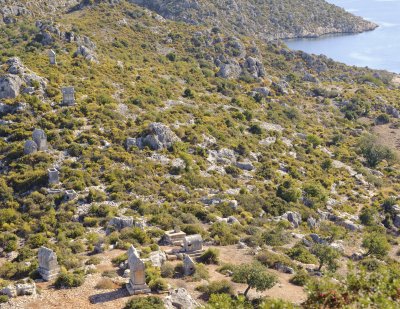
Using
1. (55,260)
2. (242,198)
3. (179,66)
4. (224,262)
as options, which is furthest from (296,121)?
(55,260)

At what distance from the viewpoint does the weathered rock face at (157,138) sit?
4525 cm

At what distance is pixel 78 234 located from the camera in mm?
30000

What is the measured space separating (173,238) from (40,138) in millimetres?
17302

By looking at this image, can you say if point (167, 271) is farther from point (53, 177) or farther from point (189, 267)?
point (53, 177)

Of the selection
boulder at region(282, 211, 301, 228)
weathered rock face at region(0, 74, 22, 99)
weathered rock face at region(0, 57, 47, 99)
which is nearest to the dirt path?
boulder at region(282, 211, 301, 228)

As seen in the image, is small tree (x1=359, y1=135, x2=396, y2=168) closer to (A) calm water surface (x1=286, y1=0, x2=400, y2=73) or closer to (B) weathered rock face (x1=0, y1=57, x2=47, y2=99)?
(B) weathered rock face (x1=0, y1=57, x2=47, y2=99)

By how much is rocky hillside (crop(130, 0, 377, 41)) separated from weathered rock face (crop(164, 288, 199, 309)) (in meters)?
105

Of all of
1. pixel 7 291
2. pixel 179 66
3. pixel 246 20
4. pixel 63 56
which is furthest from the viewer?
pixel 246 20

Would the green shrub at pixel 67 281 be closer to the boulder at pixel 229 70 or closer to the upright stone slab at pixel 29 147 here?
the upright stone slab at pixel 29 147

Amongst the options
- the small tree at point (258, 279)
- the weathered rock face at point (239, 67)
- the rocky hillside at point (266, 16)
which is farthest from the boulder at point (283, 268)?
the rocky hillside at point (266, 16)

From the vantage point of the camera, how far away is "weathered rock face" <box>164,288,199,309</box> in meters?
21.8

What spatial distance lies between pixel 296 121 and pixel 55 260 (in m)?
54.4

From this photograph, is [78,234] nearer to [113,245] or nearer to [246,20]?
[113,245]

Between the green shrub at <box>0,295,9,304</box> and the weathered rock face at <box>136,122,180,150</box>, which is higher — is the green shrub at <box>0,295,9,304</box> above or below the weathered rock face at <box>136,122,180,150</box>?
below
